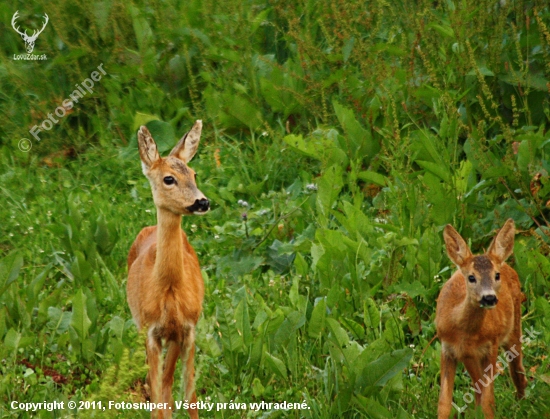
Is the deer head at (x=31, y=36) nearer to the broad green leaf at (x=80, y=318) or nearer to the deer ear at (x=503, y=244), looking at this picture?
the broad green leaf at (x=80, y=318)

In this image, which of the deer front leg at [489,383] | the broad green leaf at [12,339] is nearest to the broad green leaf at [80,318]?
the broad green leaf at [12,339]

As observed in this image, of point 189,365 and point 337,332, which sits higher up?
point 337,332

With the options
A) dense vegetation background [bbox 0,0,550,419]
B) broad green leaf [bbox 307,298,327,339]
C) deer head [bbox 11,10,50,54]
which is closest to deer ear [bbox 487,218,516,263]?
dense vegetation background [bbox 0,0,550,419]

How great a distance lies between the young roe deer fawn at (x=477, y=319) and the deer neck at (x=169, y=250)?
3.82ft

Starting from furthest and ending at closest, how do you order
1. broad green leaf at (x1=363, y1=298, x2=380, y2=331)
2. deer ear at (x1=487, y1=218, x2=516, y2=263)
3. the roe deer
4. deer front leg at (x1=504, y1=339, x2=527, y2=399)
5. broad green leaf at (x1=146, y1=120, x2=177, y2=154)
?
broad green leaf at (x1=146, y1=120, x2=177, y2=154)
broad green leaf at (x1=363, y1=298, x2=380, y2=331)
deer front leg at (x1=504, y1=339, x2=527, y2=399)
deer ear at (x1=487, y1=218, x2=516, y2=263)
the roe deer

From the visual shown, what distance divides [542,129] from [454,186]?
34.4 inches

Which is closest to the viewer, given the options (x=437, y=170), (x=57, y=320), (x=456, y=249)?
(x=456, y=249)

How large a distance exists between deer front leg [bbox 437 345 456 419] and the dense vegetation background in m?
0.16

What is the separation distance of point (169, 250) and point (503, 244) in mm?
1450

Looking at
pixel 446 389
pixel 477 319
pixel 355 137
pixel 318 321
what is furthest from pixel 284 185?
pixel 446 389

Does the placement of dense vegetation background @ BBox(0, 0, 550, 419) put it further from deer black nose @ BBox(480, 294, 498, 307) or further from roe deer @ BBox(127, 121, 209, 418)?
deer black nose @ BBox(480, 294, 498, 307)

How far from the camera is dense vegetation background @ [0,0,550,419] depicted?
16.0 ft

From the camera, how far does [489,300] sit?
161 inches

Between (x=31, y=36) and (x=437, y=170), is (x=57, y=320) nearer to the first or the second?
(x=437, y=170)
